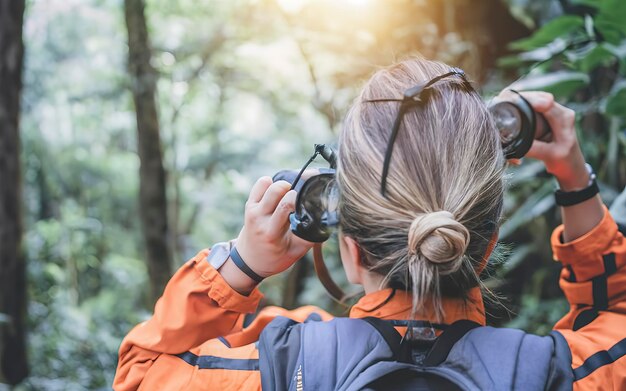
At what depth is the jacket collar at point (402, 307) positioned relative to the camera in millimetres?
983

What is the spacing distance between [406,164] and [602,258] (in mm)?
623

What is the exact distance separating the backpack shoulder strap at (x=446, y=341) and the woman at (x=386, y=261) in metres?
0.02

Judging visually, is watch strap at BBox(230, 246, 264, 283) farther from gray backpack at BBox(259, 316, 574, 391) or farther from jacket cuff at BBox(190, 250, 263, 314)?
gray backpack at BBox(259, 316, 574, 391)

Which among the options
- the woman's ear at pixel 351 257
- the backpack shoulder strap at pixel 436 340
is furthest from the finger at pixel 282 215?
the backpack shoulder strap at pixel 436 340

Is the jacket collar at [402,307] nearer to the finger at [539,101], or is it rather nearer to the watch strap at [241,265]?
the watch strap at [241,265]

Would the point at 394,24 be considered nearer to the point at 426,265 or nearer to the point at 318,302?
the point at 318,302

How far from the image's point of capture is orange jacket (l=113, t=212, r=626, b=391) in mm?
987

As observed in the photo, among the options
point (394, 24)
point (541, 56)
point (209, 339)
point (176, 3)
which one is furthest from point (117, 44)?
point (209, 339)

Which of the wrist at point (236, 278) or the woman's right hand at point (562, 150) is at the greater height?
the woman's right hand at point (562, 150)

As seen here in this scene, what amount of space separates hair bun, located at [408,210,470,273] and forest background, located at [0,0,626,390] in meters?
0.32

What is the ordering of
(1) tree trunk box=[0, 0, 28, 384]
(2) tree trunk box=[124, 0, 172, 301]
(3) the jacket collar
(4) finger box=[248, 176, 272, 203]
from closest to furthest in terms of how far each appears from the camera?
(3) the jacket collar < (4) finger box=[248, 176, 272, 203] < (1) tree trunk box=[0, 0, 28, 384] < (2) tree trunk box=[124, 0, 172, 301]

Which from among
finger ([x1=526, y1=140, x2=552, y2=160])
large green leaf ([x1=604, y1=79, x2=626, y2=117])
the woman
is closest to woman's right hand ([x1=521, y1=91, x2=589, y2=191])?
finger ([x1=526, y1=140, x2=552, y2=160])

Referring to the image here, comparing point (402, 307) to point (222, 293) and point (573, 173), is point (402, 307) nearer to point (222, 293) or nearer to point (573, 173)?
point (222, 293)

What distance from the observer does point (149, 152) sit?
14.5ft
